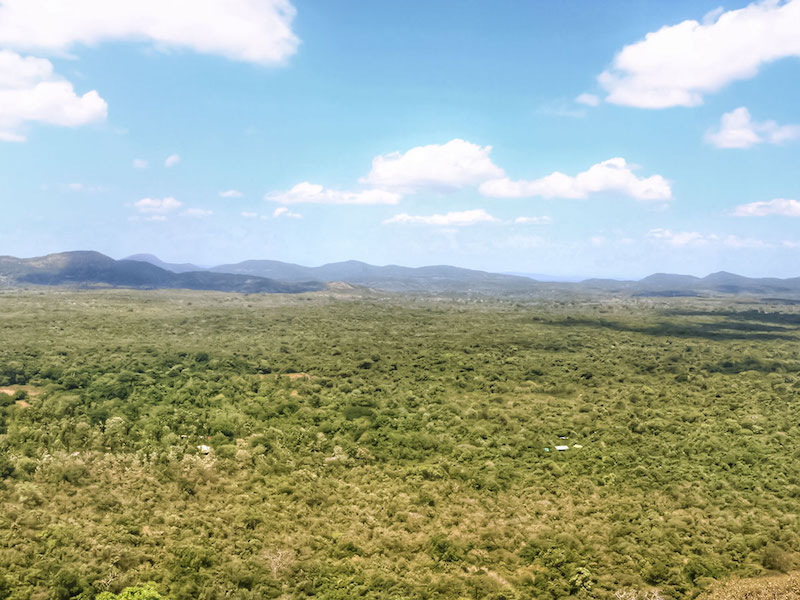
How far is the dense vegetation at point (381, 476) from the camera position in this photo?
2128cm

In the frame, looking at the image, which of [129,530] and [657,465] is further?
[657,465]

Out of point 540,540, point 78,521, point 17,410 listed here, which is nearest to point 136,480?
point 78,521

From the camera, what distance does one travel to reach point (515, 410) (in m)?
43.3

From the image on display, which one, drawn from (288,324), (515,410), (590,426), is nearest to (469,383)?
(515,410)

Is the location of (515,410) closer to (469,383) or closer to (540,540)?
(469,383)

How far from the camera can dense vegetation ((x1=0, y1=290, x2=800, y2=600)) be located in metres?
21.3

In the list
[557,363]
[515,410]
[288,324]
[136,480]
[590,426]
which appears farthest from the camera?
[288,324]

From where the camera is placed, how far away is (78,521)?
2352 centimetres

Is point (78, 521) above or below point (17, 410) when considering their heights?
below

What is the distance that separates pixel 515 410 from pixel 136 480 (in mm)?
31013

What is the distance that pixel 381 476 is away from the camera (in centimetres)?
3064

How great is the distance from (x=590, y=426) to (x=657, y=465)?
295 inches

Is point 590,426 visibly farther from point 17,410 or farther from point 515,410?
point 17,410

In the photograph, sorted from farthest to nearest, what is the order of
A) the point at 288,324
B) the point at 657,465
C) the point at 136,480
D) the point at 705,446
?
the point at 288,324 → the point at 705,446 → the point at 657,465 → the point at 136,480
